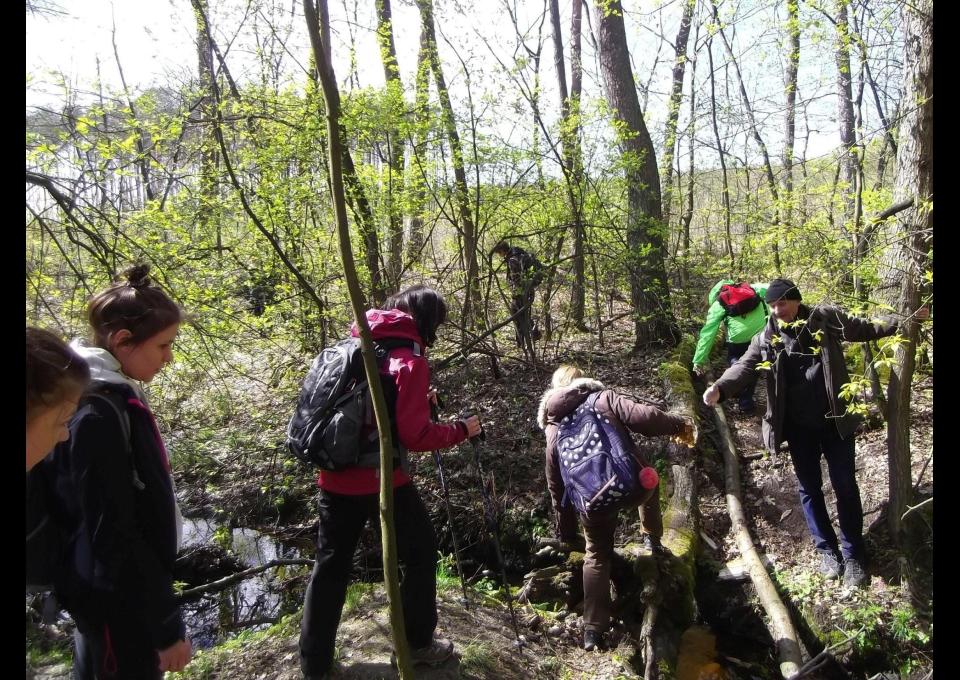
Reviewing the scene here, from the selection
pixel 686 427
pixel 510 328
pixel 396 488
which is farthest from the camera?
pixel 510 328

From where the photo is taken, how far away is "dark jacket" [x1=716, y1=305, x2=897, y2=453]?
12.3 feet

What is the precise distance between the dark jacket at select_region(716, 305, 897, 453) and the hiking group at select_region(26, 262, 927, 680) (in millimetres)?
11

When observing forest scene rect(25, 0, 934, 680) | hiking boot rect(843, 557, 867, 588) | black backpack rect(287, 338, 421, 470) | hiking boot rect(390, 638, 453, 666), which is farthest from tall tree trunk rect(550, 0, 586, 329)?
hiking boot rect(390, 638, 453, 666)

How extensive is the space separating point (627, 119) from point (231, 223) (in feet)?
19.1

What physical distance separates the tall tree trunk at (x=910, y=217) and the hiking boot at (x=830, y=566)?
18.2 inches

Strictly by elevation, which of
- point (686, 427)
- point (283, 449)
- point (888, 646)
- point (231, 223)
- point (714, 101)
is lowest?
point (888, 646)

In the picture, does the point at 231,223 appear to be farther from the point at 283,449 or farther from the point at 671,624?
the point at 671,624

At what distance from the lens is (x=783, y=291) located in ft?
12.8

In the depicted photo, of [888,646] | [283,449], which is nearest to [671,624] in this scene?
[888,646]

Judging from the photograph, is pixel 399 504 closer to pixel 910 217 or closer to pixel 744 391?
pixel 910 217

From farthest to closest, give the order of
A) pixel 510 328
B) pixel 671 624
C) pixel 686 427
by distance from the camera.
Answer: pixel 510 328 → pixel 671 624 → pixel 686 427

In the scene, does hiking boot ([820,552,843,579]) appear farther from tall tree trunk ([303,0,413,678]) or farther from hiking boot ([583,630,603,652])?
tall tree trunk ([303,0,413,678])

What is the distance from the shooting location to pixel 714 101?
1289cm

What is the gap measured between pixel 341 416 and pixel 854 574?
3.90 m
